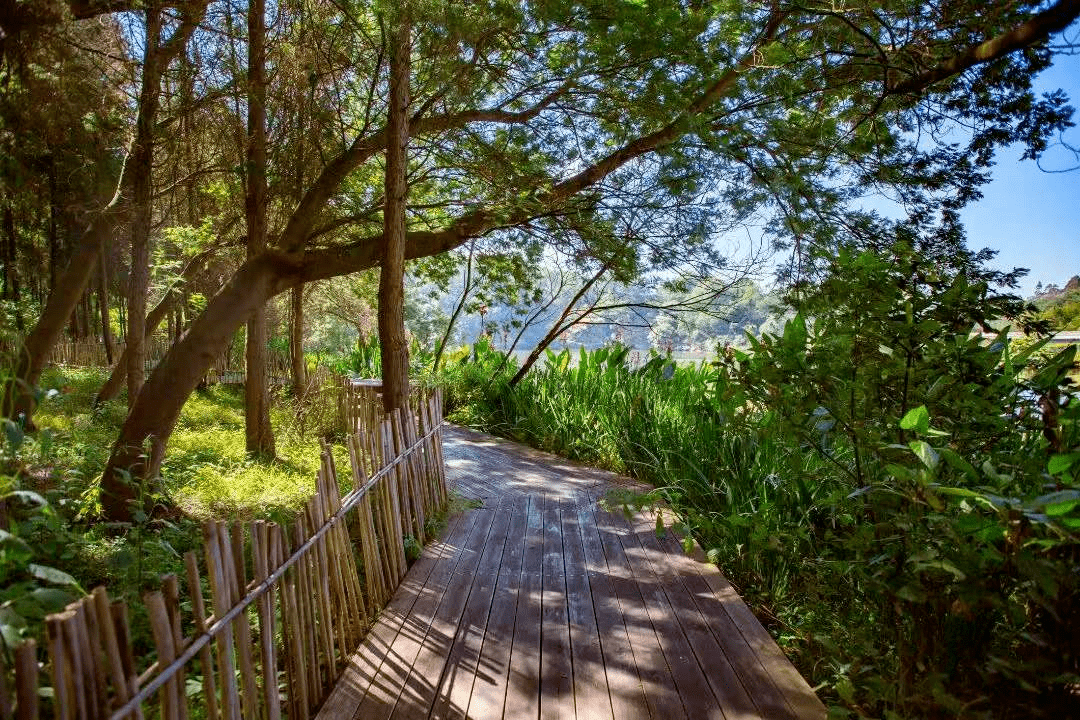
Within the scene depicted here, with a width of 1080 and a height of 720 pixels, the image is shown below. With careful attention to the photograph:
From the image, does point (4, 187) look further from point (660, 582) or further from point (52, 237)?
point (660, 582)

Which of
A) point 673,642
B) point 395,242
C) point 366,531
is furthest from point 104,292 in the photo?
point 673,642

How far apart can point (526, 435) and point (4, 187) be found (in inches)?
203

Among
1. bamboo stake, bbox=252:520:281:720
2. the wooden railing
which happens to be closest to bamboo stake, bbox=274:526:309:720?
the wooden railing

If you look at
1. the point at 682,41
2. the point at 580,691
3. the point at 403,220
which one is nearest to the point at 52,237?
the point at 403,220

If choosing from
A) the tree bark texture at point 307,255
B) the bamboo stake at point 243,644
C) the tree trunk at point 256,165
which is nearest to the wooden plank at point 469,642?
the bamboo stake at point 243,644

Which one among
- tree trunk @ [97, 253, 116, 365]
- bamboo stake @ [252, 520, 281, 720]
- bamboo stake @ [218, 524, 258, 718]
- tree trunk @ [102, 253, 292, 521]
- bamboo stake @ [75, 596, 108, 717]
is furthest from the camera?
tree trunk @ [97, 253, 116, 365]

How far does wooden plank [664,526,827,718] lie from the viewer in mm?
2404

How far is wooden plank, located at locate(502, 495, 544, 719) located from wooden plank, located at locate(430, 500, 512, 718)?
5.6 inches

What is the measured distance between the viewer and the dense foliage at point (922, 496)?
139 cm

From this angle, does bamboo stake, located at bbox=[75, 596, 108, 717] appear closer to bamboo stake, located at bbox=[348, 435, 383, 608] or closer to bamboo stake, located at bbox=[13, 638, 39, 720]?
bamboo stake, located at bbox=[13, 638, 39, 720]

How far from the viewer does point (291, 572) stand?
7.47 feet

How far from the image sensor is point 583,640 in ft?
9.39

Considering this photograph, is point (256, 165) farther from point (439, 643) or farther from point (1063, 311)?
point (1063, 311)

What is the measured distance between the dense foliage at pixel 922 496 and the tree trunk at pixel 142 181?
5.02 meters
